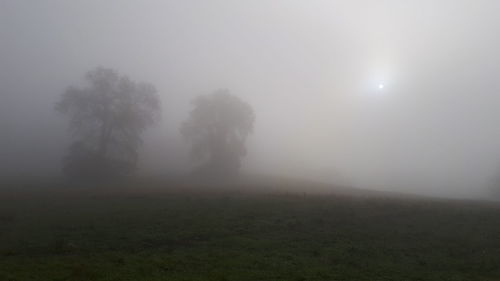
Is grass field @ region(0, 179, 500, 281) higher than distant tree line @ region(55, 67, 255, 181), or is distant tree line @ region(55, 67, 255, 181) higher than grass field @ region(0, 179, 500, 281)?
distant tree line @ region(55, 67, 255, 181)

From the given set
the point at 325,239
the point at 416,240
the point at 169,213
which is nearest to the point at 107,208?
the point at 169,213

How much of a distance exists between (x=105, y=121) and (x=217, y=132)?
67.5ft

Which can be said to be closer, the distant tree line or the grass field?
the grass field

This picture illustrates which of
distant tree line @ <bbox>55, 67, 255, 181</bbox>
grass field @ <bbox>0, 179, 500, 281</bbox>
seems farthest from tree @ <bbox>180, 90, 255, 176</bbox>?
grass field @ <bbox>0, 179, 500, 281</bbox>

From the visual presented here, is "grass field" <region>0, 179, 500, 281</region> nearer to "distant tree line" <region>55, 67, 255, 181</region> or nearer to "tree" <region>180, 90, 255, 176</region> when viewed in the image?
"distant tree line" <region>55, 67, 255, 181</region>

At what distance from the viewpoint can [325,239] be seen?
28.9 metres

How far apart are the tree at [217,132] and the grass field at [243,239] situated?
113ft

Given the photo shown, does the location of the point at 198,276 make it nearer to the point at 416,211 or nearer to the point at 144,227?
the point at 144,227

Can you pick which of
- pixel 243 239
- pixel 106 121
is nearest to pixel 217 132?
pixel 106 121

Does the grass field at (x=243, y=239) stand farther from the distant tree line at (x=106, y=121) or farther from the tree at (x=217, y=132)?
the tree at (x=217, y=132)

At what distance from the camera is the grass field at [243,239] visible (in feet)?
70.9

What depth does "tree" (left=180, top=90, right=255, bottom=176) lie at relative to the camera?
3083 inches

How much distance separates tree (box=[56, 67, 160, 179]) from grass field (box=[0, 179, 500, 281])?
20.4m

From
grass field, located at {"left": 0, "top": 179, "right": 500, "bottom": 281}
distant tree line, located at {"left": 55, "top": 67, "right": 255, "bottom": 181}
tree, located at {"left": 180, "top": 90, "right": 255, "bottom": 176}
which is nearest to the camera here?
grass field, located at {"left": 0, "top": 179, "right": 500, "bottom": 281}
